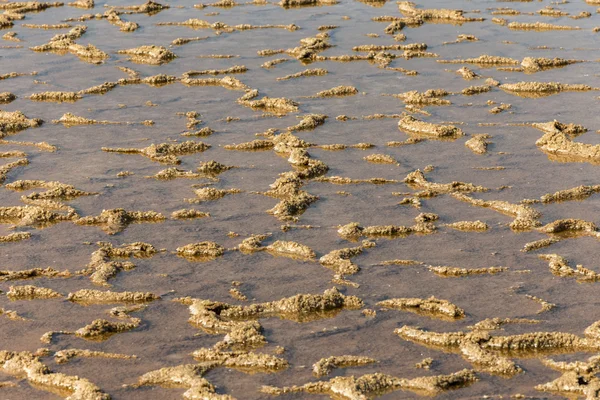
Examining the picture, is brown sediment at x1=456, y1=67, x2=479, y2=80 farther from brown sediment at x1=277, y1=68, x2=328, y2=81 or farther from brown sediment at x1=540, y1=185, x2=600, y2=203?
brown sediment at x1=540, y1=185, x2=600, y2=203

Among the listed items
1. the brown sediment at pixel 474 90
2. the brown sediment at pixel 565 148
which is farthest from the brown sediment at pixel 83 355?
the brown sediment at pixel 474 90

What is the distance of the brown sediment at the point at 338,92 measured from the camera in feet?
30.8

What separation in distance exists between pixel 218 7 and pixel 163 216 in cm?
692

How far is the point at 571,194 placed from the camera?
7031 millimetres

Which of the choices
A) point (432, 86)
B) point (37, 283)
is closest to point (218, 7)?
point (432, 86)

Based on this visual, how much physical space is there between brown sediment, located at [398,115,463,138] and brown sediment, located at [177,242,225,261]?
2.95 metres

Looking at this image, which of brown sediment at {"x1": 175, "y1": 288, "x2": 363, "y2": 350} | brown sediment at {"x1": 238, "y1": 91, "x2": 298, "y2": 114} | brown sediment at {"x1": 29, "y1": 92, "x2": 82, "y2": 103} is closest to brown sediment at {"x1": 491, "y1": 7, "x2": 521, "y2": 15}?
brown sediment at {"x1": 238, "y1": 91, "x2": 298, "y2": 114}

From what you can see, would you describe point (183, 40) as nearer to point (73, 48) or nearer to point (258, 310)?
point (73, 48)

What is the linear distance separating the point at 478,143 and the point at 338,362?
371 centimetres

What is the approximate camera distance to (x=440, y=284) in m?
5.80

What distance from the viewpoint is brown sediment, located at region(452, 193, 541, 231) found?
6551 mm

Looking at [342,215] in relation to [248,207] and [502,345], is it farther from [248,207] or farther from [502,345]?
[502,345]

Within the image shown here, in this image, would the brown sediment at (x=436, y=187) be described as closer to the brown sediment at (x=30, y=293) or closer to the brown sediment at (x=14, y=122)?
the brown sediment at (x=30, y=293)

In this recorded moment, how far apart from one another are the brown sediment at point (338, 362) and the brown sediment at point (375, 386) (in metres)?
0.12
